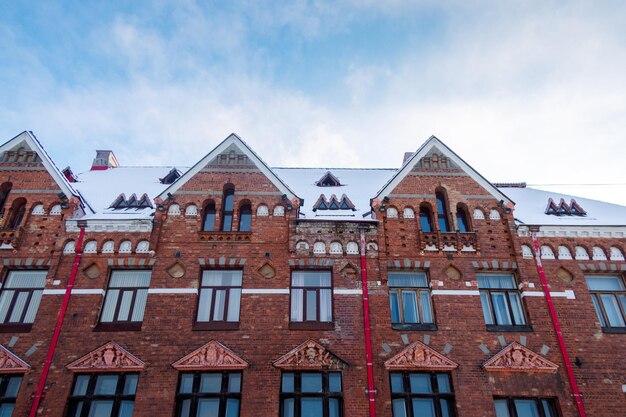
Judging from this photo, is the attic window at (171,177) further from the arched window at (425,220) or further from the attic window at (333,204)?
the arched window at (425,220)

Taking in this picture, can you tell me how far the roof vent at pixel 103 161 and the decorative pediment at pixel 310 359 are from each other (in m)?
16.2

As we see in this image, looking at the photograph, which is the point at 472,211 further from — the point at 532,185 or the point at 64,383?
the point at 64,383

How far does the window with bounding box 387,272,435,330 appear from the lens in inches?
629

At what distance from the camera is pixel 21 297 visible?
16203 millimetres

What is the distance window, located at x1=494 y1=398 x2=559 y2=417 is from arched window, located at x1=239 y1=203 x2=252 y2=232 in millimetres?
10544

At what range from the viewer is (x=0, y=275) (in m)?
16.4

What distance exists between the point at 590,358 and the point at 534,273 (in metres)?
3.24

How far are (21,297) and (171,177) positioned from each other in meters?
8.74

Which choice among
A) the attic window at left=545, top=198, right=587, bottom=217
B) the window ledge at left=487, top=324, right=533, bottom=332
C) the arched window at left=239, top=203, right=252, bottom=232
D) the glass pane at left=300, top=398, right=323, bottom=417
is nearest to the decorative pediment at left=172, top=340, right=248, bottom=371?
the glass pane at left=300, top=398, right=323, bottom=417

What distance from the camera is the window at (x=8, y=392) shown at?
46.2 feet

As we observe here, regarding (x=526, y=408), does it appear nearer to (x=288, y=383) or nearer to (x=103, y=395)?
(x=288, y=383)

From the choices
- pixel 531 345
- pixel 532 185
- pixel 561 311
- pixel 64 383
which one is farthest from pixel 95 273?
pixel 532 185

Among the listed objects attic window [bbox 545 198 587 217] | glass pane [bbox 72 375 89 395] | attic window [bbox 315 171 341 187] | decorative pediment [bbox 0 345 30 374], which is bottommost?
glass pane [bbox 72 375 89 395]

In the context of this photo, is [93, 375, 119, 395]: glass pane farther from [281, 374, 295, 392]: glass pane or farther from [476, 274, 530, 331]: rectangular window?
[476, 274, 530, 331]: rectangular window
